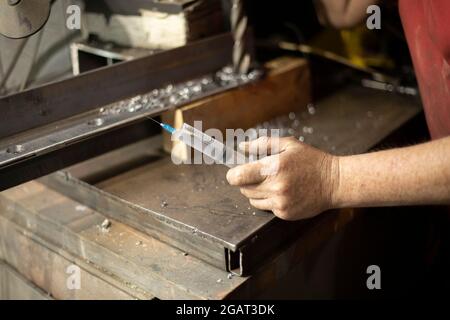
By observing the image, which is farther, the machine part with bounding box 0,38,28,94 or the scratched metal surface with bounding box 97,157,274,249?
the machine part with bounding box 0,38,28,94

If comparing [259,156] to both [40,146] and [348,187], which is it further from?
[40,146]

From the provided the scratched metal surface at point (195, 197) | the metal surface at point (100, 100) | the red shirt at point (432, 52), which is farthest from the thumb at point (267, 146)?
the red shirt at point (432, 52)

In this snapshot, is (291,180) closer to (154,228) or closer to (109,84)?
(154,228)

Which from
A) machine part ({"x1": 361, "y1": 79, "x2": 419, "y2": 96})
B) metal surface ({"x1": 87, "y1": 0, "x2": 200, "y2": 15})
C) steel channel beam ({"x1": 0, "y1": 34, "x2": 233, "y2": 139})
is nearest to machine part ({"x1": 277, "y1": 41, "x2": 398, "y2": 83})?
machine part ({"x1": 361, "y1": 79, "x2": 419, "y2": 96})

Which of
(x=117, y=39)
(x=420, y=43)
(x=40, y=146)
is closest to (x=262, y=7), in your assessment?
(x=117, y=39)

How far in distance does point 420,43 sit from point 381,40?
0.66 metres

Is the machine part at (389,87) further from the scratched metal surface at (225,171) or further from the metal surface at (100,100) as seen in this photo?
the metal surface at (100,100)

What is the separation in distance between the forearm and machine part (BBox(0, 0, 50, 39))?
622 mm

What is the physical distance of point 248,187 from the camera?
0.86 meters

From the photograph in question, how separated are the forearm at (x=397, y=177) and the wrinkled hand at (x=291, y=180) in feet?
0.07

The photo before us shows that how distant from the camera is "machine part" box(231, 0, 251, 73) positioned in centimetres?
118

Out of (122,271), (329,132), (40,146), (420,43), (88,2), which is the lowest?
(122,271)

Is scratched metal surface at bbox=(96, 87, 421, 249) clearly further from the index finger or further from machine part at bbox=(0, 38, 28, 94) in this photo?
machine part at bbox=(0, 38, 28, 94)
